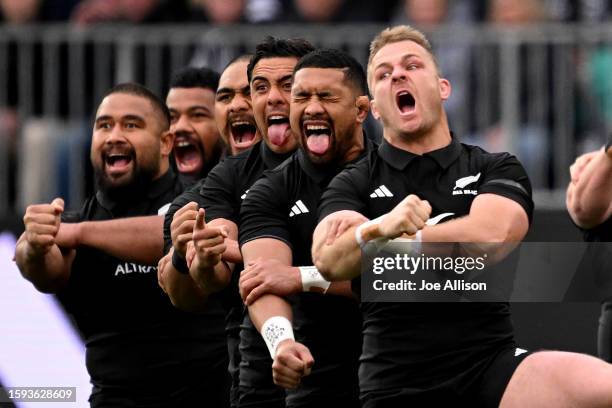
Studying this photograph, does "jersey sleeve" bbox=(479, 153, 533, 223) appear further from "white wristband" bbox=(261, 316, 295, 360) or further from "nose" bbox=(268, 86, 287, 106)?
"nose" bbox=(268, 86, 287, 106)

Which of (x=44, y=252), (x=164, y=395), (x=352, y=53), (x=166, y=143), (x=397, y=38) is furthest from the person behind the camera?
(x=352, y=53)

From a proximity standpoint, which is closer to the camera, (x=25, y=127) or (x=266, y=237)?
(x=266, y=237)

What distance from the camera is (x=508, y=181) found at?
6574 millimetres

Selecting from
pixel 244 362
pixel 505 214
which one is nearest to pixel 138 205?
pixel 244 362

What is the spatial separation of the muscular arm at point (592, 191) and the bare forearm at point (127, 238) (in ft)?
6.97

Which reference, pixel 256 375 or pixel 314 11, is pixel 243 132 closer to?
pixel 256 375

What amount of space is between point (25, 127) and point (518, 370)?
6743mm

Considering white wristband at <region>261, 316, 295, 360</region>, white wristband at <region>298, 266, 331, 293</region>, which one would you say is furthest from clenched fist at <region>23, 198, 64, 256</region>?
white wristband at <region>261, 316, 295, 360</region>

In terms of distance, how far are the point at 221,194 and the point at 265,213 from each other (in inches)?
25.0

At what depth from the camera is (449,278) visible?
6.55m

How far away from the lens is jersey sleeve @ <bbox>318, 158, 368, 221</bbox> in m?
6.55

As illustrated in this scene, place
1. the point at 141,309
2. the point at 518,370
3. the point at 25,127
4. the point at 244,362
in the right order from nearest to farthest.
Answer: the point at 518,370 → the point at 244,362 → the point at 141,309 → the point at 25,127

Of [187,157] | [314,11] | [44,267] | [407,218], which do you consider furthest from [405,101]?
[314,11]

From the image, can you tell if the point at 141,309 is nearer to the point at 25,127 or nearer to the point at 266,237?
the point at 266,237
